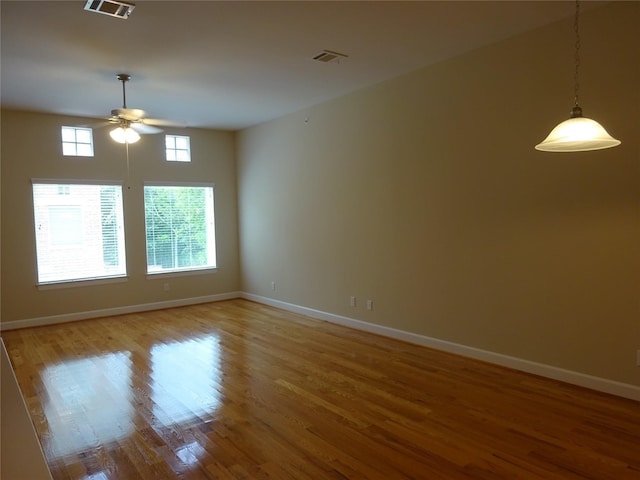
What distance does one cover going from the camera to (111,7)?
3.12 metres

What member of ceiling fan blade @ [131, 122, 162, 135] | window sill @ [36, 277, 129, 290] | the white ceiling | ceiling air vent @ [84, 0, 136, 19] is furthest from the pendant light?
window sill @ [36, 277, 129, 290]

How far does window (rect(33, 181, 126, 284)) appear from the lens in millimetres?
6293

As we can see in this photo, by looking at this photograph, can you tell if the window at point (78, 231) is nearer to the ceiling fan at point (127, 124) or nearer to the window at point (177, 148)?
the window at point (177, 148)

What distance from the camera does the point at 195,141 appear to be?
759 cm

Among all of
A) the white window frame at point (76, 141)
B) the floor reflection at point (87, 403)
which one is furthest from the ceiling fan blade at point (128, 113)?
the white window frame at point (76, 141)

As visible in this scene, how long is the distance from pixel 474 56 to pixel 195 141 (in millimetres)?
4918

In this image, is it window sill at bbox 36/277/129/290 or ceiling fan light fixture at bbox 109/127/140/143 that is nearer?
ceiling fan light fixture at bbox 109/127/140/143

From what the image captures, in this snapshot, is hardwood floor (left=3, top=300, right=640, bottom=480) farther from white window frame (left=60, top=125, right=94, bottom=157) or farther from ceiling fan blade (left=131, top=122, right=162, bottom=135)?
white window frame (left=60, top=125, right=94, bottom=157)

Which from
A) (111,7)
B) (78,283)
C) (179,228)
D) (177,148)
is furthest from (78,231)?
(111,7)

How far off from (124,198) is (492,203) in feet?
17.7

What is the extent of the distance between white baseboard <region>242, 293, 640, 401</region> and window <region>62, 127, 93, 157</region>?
4081mm

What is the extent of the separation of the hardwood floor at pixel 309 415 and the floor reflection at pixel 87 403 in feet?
0.05

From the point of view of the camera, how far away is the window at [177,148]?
736 cm

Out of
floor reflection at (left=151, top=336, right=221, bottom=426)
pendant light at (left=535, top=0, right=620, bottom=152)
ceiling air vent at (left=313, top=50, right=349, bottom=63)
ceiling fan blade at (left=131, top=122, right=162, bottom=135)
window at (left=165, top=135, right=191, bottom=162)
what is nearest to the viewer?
pendant light at (left=535, top=0, right=620, bottom=152)
